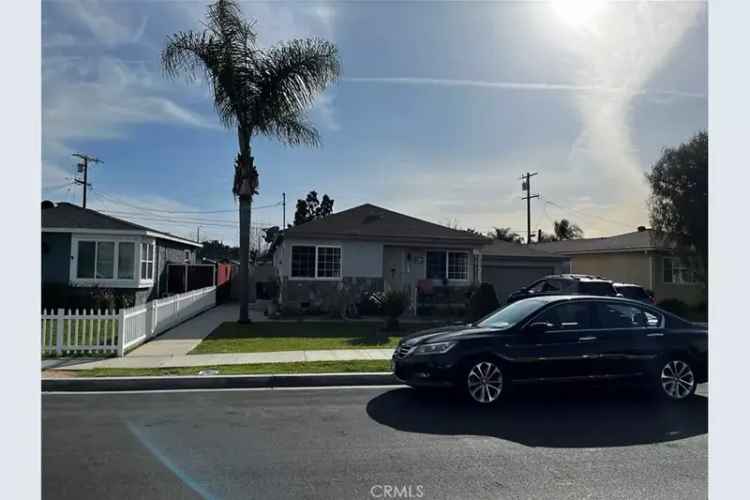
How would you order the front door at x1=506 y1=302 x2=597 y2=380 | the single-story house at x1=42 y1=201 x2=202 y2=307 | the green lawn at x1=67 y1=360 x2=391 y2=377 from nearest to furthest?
1. the front door at x1=506 y1=302 x2=597 y2=380
2. the green lawn at x1=67 y1=360 x2=391 y2=377
3. the single-story house at x1=42 y1=201 x2=202 y2=307

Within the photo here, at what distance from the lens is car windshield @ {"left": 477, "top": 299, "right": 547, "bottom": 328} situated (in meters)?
7.13

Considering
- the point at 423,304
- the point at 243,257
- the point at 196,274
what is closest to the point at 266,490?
the point at 243,257

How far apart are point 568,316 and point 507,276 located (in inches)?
674

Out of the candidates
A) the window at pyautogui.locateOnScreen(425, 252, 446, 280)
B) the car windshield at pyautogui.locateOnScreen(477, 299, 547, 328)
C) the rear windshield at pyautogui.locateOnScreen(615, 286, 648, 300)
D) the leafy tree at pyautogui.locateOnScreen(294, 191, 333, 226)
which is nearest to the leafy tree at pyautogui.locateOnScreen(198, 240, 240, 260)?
the leafy tree at pyautogui.locateOnScreen(294, 191, 333, 226)

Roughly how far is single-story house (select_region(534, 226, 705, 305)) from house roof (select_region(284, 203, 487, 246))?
1023cm

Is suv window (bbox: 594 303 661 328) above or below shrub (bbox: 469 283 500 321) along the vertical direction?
above

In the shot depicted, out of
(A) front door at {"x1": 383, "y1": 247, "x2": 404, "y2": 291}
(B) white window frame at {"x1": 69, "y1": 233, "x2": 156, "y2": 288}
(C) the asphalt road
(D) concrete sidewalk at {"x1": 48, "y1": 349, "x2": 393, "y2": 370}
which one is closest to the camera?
(C) the asphalt road

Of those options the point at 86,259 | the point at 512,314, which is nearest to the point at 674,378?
the point at 512,314

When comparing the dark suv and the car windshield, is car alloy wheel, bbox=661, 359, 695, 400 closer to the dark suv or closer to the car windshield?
the car windshield

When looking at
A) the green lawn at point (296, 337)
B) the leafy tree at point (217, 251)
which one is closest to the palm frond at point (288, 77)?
the green lawn at point (296, 337)

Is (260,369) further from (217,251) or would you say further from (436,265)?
(217,251)

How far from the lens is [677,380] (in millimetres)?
7027

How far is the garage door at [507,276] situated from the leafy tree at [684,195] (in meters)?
5.40

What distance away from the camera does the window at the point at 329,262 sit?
18.3m
